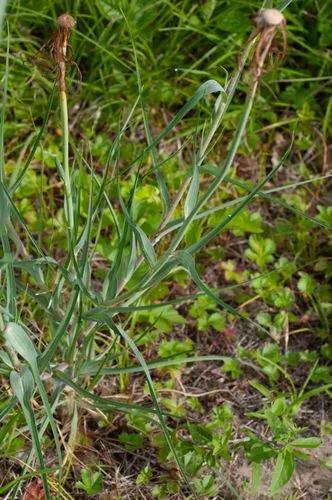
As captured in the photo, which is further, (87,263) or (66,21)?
(87,263)

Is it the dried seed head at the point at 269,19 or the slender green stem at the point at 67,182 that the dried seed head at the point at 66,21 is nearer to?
the slender green stem at the point at 67,182

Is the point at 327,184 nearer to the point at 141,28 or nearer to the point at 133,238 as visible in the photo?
the point at 141,28

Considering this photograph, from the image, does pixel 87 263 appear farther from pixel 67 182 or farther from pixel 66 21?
pixel 66 21

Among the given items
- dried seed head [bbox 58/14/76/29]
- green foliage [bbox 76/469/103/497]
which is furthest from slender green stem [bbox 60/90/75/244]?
green foliage [bbox 76/469/103/497]

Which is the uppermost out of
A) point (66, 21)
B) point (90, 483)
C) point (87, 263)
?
point (66, 21)

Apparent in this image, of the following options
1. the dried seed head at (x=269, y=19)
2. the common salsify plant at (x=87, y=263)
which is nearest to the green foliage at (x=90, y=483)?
the common salsify plant at (x=87, y=263)

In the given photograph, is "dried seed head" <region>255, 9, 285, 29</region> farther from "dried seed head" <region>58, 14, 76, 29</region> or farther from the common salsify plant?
"dried seed head" <region>58, 14, 76, 29</region>

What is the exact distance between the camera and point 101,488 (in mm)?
1508

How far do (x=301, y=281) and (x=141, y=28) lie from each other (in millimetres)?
739

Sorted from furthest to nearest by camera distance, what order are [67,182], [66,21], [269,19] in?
[67,182] → [66,21] → [269,19]

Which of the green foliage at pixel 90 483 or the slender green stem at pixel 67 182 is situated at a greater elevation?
the slender green stem at pixel 67 182

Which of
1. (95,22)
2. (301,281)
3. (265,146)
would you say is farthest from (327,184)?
(95,22)

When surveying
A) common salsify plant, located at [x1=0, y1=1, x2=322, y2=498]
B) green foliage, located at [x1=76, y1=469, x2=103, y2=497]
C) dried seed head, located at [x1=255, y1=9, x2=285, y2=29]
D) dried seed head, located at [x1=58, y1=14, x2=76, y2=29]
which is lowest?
green foliage, located at [x1=76, y1=469, x2=103, y2=497]

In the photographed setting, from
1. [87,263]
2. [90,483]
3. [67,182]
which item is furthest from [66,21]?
[90,483]
